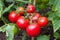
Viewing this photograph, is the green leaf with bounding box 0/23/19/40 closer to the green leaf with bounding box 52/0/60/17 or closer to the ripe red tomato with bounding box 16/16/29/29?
the ripe red tomato with bounding box 16/16/29/29

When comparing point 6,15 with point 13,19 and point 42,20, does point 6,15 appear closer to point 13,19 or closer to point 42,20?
point 13,19

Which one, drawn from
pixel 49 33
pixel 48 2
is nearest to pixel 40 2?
pixel 48 2

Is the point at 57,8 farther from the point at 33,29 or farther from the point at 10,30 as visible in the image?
the point at 10,30

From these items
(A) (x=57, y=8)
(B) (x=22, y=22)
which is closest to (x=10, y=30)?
(B) (x=22, y=22)

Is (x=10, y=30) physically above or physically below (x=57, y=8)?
below

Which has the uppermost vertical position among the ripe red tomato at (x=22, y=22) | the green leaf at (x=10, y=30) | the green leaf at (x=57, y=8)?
the green leaf at (x=57, y=8)

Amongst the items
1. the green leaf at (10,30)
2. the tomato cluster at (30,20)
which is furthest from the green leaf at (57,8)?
the green leaf at (10,30)

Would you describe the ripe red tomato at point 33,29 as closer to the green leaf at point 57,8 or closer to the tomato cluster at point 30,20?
the tomato cluster at point 30,20

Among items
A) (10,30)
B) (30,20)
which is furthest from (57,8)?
(10,30)

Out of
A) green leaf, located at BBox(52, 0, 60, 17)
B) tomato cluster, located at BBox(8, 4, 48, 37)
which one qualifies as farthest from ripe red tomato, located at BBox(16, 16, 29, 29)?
green leaf, located at BBox(52, 0, 60, 17)

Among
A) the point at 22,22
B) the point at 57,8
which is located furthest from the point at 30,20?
the point at 57,8

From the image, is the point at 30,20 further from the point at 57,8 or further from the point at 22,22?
the point at 57,8
